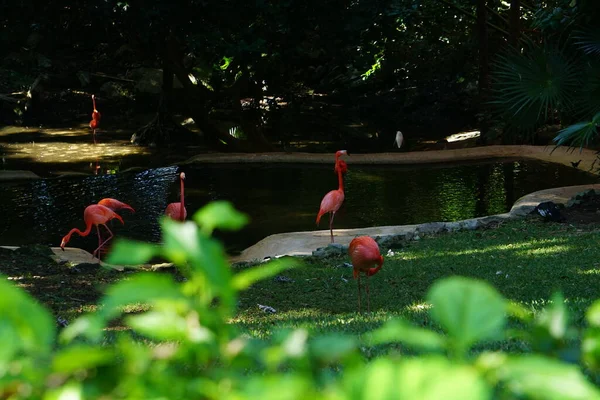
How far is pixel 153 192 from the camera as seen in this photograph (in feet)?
46.3

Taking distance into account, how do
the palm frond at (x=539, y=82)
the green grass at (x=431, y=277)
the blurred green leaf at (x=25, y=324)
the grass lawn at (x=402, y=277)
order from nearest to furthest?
the blurred green leaf at (x=25, y=324) → the green grass at (x=431, y=277) → the grass lawn at (x=402, y=277) → the palm frond at (x=539, y=82)

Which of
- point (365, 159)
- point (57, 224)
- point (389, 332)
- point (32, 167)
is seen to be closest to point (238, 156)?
point (365, 159)

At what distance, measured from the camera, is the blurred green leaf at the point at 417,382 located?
0.60 metres

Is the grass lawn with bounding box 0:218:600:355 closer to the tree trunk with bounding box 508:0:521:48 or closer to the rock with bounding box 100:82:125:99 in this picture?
the tree trunk with bounding box 508:0:521:48

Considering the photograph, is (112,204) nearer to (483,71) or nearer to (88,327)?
(483,71)

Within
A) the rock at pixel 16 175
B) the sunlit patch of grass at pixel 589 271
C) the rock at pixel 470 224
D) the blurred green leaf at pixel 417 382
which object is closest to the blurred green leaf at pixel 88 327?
A: the blurred green leaf at pixel 417 382

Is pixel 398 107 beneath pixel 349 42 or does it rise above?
beneath

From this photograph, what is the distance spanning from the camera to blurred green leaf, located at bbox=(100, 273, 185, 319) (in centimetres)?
70

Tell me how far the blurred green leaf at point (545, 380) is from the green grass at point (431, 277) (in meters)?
4.13

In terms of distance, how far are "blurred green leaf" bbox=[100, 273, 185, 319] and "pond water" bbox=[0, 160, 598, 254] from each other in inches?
412

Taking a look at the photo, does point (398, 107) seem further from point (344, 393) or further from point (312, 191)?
point (344, 393)

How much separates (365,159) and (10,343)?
15.9m

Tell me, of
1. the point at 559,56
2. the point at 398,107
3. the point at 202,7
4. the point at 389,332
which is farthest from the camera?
the point at 398,107

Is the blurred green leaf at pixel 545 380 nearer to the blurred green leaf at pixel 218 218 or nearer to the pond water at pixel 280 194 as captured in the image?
the blurred green leaf at pixel 218 218
